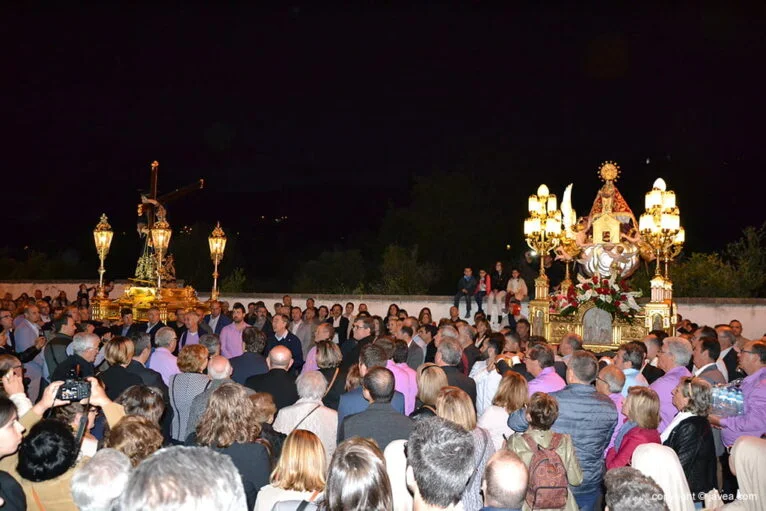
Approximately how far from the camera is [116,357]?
25.8ft

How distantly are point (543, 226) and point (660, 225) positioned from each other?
314 cm

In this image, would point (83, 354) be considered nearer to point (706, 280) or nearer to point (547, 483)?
point (547, 483)

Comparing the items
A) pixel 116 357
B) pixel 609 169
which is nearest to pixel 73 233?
pixel 609 169

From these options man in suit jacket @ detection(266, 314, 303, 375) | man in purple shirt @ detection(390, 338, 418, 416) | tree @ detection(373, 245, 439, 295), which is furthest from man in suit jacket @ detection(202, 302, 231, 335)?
tree @ detection(373, 245, 439, 295)

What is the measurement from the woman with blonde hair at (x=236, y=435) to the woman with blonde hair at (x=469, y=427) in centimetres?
140

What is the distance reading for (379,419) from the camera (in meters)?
6.00

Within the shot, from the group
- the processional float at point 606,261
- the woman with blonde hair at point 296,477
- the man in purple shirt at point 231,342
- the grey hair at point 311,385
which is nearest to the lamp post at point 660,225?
the processional float at point 606,261

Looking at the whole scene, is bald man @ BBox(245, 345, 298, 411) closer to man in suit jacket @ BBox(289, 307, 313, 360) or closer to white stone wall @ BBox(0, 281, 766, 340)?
man in suit jacket @ BBox(289, 307, 313, 360)

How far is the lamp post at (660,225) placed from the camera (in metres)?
16.1

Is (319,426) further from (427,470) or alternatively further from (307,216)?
(307,216)

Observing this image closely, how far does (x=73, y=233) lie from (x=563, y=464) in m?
57.2

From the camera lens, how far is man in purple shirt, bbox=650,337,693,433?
7.43 m

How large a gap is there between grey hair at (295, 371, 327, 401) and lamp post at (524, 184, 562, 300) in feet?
41.3

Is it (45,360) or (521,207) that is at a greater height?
(521,207)
